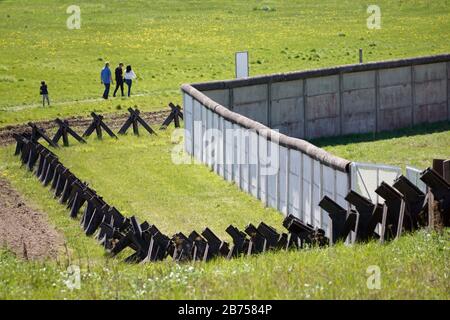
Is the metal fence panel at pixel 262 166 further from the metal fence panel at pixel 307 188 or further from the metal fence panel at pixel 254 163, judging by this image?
the metal fence panel at pixel 307 188

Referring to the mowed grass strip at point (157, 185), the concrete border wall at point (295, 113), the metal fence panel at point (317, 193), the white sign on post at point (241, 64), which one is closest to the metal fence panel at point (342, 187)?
the metal fence panel at point (317, 193)

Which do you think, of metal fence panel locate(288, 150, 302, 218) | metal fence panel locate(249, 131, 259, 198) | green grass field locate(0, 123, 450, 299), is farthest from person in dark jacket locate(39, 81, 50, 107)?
metal fence panel locate(288, 150, 302, 218)

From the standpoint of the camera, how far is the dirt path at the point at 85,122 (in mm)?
40750

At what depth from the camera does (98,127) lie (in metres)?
38.7

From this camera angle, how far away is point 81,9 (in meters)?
79.1

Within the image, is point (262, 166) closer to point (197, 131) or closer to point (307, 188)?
point (307, 188)

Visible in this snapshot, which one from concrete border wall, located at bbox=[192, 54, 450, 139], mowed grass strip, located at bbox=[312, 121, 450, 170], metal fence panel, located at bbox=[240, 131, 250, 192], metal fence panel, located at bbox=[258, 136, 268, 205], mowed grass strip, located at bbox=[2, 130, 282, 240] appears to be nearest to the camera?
mowed grass strip, located at bbox=[2, 130, 282, 240]

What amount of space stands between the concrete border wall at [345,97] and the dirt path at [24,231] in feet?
27.9

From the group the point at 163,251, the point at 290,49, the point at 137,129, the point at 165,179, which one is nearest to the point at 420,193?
the point at 163,251

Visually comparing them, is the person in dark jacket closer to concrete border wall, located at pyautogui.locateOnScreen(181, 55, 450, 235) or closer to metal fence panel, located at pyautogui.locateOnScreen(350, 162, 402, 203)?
concrete border wall, located at pyautogui.locateOnScreen(181, 55, 450, 235)

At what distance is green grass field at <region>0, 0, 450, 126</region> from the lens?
167 ft

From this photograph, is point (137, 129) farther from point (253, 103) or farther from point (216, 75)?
point (216, 75)

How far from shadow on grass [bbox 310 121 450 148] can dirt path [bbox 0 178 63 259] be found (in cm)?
1114

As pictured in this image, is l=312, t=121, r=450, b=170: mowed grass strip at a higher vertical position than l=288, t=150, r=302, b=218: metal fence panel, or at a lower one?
lower
